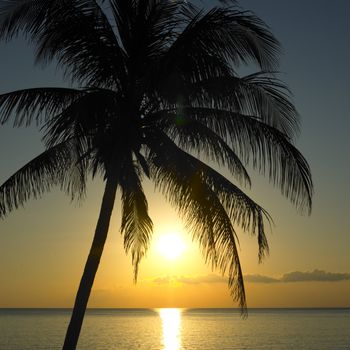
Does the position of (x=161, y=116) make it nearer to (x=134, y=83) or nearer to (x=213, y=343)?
(x=134, y=83)

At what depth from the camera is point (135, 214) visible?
52.8 ft

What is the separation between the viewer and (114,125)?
1324 centimetres

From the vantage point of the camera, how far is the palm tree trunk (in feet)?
40.3

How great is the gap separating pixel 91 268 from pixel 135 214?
11.7 feet

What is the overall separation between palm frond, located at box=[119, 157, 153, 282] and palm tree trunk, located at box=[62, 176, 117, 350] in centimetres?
82

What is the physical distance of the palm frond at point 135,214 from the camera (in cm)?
1412

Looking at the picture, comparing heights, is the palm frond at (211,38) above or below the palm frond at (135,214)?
above

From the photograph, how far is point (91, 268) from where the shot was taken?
41.6ft

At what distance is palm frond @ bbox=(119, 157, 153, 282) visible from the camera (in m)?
14.1

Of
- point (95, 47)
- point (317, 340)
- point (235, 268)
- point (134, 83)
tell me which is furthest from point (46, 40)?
point (317, 340)

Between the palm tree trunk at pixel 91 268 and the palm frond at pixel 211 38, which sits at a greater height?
the palm frond at pixel 211 38

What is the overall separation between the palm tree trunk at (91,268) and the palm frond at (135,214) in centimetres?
82

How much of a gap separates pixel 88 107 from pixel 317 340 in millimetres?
67395

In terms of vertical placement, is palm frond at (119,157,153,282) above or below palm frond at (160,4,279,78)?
below
